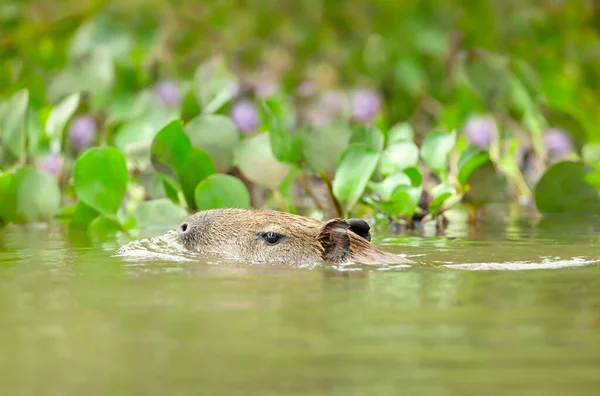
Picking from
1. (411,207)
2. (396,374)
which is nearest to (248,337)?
(396,374)

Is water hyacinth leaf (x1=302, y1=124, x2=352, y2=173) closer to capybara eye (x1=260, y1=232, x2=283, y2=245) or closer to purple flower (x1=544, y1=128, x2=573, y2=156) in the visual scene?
capybara eye (x1=260, y1=232, x2=283, y2=245)

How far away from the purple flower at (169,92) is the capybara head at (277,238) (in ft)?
15.9

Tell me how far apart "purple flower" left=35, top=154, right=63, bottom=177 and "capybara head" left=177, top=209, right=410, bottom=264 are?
2470 millimetres

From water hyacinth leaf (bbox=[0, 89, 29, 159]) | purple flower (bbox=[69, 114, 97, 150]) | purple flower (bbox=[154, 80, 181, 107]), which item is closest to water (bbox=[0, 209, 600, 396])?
water hyacinth leaf (bbox=[0, 89, 29, 159])

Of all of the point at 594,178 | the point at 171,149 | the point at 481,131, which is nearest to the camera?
the point at 171,149

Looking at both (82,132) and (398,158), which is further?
(82,132)

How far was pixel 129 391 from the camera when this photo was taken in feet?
9.05

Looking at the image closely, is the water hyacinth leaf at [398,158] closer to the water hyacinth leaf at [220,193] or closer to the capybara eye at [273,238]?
the water hyacinth leaf at [220,193]

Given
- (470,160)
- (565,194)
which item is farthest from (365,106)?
(470,160)

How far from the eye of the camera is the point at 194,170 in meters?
7.00

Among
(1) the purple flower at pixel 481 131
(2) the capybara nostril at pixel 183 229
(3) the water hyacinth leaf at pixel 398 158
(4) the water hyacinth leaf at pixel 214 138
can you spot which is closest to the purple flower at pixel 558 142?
(1) the purple flower at pixel 481 131

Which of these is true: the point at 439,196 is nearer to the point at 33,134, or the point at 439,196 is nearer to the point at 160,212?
the point at 160,212

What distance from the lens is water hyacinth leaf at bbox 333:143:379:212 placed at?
6570 millimetres

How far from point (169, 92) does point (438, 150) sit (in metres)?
4.18
